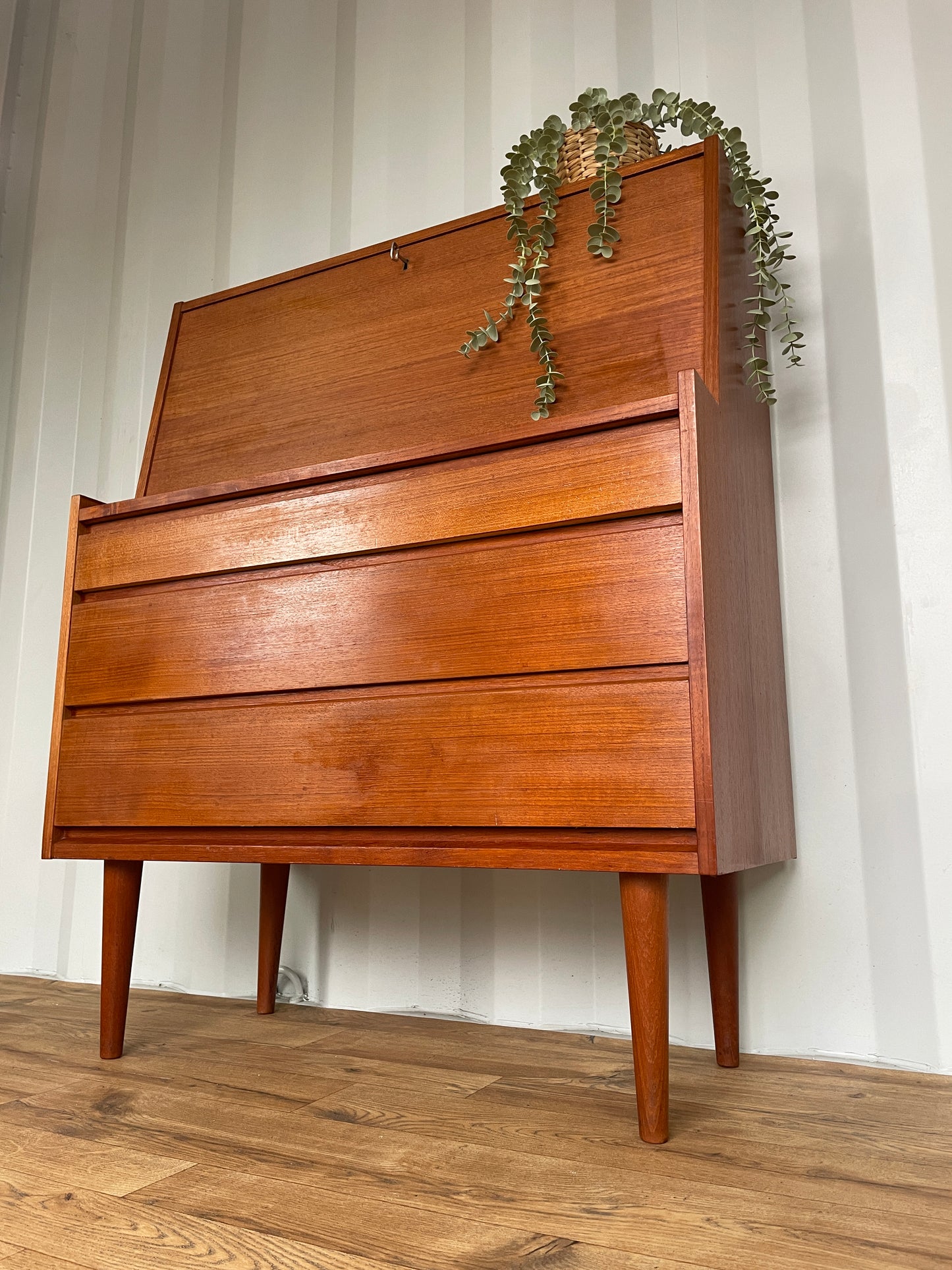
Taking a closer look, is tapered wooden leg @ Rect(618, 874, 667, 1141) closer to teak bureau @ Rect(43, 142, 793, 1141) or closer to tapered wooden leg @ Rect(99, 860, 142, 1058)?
teak bureau @ Rect(43, 142, 793, 1141)

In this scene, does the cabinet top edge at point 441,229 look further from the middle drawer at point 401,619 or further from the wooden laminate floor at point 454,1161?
the wooden laminate floor at point 454,1161

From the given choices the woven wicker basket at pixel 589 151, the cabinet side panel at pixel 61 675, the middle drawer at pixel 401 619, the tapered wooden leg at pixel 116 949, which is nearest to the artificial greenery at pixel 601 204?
the woven wicker basket at pixel 589 151

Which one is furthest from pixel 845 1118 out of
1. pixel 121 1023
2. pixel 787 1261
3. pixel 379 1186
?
pixel 121 1023

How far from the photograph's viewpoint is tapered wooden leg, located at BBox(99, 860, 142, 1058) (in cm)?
129

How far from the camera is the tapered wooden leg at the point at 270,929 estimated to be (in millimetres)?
1621

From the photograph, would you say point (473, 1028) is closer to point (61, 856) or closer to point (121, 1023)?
point (121, 1023)

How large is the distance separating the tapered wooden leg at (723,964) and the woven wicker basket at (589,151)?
3.35 ft

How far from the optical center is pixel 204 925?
187 centimetres

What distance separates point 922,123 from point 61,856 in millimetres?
1662

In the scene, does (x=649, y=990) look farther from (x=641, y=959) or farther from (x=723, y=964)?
(x=723, y=964)

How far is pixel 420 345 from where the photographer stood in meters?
1.43

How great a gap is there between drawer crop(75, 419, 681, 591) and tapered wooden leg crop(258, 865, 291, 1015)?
614 millimetres

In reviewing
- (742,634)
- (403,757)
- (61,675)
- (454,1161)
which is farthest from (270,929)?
(742,634)

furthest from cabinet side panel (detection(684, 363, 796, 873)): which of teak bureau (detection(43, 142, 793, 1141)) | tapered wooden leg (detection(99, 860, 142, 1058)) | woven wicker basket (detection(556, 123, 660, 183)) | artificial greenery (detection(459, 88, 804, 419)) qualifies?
tapered wooden leg (detection(99, 860, 142, 1058))
